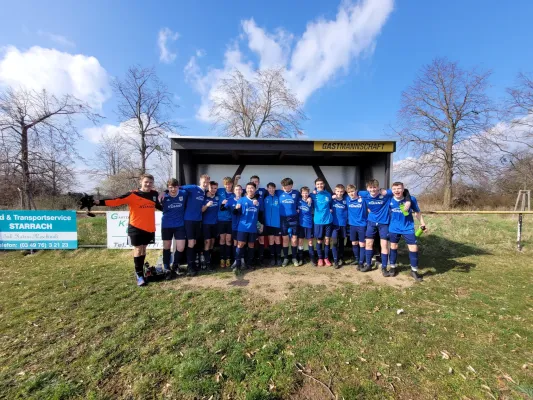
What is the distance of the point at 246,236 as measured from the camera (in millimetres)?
4949

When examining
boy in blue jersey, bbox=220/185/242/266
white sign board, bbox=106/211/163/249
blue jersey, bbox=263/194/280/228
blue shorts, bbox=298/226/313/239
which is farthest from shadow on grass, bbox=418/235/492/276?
white sign board, bbox=106/211/163/249

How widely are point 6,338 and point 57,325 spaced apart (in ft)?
1.38

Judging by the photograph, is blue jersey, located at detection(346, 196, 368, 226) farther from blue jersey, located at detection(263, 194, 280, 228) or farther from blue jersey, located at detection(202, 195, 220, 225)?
blue jersey, located at detection(202, 195, 220, 225)

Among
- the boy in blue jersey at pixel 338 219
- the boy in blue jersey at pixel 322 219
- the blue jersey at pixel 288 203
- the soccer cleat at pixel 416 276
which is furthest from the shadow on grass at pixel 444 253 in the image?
the blue jersey at pixel 288 203

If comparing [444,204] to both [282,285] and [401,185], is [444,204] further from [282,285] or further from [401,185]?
[282,285]

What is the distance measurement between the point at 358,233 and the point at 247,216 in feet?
7.54

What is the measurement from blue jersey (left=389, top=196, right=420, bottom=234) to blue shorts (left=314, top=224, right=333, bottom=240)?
113cm

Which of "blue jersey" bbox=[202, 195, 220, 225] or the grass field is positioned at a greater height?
"blue jersey" bbox=[202, 195, 220, 225]

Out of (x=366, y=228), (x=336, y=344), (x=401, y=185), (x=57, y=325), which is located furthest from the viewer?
(x=366, y=228)

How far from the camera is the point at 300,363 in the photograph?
2250mm

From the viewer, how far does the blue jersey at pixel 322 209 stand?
198 inches

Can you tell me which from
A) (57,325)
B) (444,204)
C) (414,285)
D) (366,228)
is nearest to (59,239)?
(57,325)

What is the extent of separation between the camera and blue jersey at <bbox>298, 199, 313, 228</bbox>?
5152 millimetres

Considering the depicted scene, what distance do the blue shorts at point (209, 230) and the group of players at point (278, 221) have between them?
0.02 m
